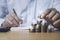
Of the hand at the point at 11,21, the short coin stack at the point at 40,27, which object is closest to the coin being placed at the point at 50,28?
the short coin stack at the point at 40,27

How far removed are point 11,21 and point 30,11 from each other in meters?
0.20

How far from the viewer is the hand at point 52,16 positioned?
1486mm

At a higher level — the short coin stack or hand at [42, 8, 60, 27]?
hand at [42, 8, 60, 27]

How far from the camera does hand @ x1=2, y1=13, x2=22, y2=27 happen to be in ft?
4.83

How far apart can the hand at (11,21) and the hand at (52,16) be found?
0.80ft

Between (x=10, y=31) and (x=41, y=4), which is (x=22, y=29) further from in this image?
(x=41, y=4)

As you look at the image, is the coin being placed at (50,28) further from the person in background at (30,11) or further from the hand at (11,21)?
the hand at (11,21)

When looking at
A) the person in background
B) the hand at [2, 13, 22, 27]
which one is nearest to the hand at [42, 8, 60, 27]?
the person in background

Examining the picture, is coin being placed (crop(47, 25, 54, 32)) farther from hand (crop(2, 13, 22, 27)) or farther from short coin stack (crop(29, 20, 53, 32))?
hand (crop(2, 13, 22, 27))

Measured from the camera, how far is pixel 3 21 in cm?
147

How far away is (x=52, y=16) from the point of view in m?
1.48

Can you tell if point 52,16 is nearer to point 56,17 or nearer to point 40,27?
point 56,17

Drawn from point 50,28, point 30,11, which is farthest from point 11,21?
point 50,28

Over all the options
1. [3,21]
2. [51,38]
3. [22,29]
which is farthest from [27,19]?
[51,38]
